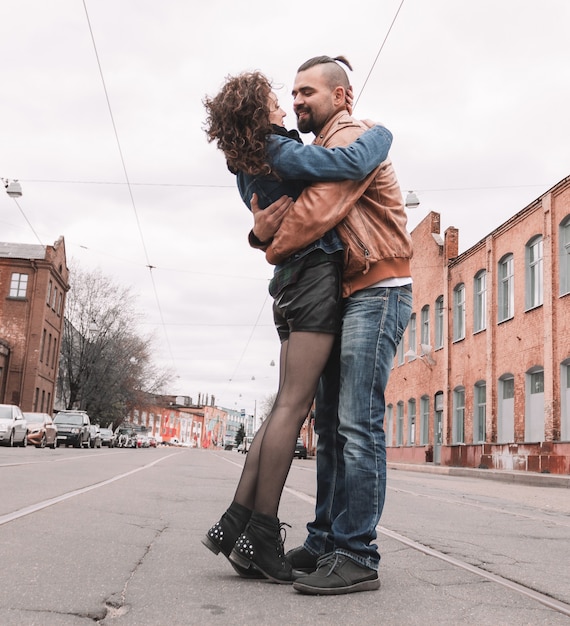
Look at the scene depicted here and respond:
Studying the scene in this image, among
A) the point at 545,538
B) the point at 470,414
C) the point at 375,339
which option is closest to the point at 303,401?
the point at 375,339

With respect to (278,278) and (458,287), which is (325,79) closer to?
(278,278)

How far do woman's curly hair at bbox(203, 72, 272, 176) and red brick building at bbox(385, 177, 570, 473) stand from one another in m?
19.1

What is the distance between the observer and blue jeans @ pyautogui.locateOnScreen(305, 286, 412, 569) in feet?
9.73

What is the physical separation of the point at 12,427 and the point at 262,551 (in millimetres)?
25497

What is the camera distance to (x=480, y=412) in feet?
90.8

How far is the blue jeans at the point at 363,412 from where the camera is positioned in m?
2.97

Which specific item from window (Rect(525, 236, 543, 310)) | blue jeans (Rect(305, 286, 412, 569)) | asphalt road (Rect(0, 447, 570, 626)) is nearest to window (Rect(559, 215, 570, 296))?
window (Rect(525, 236, 543, 310))

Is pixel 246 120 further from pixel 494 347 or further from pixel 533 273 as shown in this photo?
pixel 494 347

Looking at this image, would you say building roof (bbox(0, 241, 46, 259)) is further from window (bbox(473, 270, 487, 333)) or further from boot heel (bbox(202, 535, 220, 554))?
boot heel (bbox(202, 535, 220, 554))

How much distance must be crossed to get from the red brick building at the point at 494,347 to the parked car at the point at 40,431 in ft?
49.3

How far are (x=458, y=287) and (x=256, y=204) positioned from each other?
92.0 feet

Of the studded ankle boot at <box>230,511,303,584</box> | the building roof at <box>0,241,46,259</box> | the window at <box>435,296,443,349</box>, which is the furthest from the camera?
the building roof at <box>0,241,46,259</box>

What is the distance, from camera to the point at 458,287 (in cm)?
3050

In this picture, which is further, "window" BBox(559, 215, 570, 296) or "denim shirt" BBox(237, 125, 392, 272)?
"window" BBox(559, 215, 570, 296)
